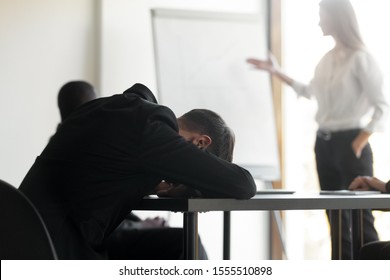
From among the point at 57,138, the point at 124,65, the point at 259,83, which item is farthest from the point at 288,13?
the point at 57,138

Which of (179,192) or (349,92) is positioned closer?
(179,192)

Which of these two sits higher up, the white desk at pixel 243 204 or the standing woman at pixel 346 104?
the standing woman at pixel 346 104

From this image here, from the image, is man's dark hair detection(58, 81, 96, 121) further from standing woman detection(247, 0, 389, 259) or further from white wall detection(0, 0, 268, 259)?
white wall detection(0, 0, 268, 259)

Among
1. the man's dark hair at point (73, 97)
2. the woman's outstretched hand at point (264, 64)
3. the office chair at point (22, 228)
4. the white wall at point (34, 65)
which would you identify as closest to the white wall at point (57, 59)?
the white wall at point (34, 65)

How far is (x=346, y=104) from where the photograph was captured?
135 inches

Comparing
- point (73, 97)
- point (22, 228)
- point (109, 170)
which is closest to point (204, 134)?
point (109, 170)

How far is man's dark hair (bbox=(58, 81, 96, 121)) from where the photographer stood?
3016 millimetres

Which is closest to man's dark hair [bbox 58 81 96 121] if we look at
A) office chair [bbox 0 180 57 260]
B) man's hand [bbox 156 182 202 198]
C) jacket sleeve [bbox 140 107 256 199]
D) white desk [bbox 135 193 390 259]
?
man's hand [bbox 156 182 202 198]

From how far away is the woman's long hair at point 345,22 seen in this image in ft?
10.9

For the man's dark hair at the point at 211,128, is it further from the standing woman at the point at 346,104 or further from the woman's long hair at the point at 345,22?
the woman's long hair at the point at 345,22

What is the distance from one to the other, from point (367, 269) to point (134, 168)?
1.98ft

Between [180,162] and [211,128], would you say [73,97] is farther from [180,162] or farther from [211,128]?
[180,162]

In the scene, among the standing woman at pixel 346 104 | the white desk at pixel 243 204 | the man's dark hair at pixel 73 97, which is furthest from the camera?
the standing woman at pixel 346 104

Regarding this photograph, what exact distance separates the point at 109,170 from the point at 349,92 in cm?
201
